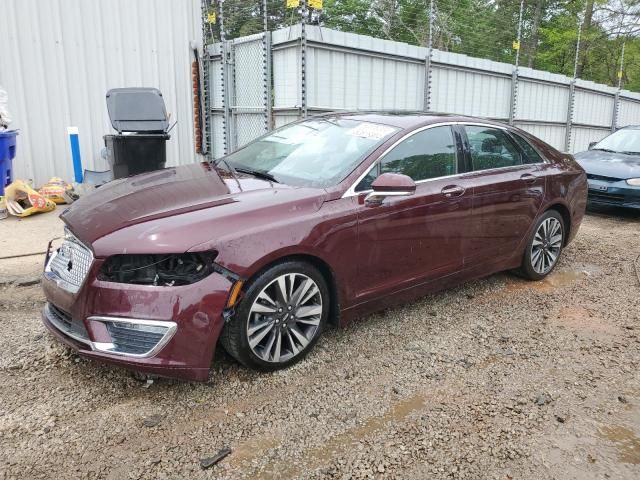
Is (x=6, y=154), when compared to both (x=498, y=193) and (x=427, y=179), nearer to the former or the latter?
(x=427, y=179)

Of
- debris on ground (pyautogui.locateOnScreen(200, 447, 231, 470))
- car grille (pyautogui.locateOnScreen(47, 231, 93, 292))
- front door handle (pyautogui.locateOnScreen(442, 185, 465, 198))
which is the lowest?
debris on ground (pyautogui.locateOnScreen(200, 447, 231, 470))

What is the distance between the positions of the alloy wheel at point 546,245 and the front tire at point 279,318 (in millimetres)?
2567

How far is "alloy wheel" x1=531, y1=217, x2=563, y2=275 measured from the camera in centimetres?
500

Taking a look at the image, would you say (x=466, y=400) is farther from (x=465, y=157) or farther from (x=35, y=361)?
(x=35, y=361)

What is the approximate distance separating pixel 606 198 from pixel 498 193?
4.82 metres

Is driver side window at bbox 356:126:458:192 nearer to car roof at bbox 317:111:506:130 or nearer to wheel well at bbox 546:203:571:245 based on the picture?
car roof at bbox 317:111:506:130

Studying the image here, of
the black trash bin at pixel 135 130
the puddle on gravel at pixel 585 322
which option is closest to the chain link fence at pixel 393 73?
the black trash bin at pixel 135 130

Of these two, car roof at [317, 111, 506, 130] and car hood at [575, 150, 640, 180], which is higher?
car roof at [317, 111, 506, 130]

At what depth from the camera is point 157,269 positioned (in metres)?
2.82

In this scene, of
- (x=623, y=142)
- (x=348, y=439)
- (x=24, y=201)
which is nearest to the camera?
(x=348, y=439)

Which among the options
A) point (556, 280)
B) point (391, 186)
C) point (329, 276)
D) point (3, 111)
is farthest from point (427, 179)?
point (3, 111)

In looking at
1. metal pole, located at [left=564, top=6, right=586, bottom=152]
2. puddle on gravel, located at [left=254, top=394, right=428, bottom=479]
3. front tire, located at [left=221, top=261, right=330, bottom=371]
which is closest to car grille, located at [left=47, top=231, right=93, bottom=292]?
front tire, located at [left=221, top=261, right=330, bottom=371]

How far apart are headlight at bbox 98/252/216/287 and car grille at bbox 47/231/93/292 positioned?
14cm

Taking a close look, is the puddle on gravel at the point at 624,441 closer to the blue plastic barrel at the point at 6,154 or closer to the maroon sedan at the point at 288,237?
the maroon sedan at the point at 288,237
